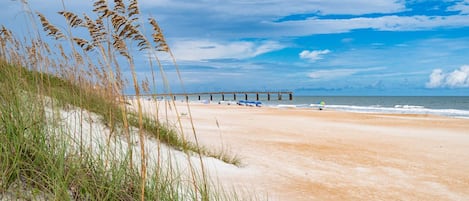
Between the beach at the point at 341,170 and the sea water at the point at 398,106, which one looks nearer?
the beach at the point at 341,170

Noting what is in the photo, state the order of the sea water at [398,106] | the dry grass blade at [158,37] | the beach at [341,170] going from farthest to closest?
the sea water at [398,106] < the beach at [341,170] < the dry grass blade at [158,37]

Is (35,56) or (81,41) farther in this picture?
(35,56)

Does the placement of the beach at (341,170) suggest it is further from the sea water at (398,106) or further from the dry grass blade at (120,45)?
the sea water at (398,106)

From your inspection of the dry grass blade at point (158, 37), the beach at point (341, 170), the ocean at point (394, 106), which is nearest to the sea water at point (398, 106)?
the ocean at point (394, 106)

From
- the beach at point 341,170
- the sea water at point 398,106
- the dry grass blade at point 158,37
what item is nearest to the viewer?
the dry grass blade at point 158,37

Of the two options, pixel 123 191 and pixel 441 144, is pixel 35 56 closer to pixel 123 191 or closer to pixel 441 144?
pixel 123 191

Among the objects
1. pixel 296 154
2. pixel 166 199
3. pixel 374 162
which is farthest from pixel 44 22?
pixel 374 162

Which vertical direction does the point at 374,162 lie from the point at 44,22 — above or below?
below

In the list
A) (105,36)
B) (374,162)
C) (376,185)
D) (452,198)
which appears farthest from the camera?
(374,162)

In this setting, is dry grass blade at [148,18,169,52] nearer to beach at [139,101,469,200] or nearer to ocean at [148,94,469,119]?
beach at [139,101,469,200]

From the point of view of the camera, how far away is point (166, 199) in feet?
9.92

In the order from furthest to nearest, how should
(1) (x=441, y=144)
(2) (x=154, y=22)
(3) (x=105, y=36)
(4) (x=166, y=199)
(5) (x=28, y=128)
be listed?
(1) (x=441, y=144) → (5) (x=28, y=128) → (4) (x=166, y=199) → (3) (x=105, y=36) → (2) (x=154, y=22)

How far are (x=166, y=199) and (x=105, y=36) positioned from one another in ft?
4.01

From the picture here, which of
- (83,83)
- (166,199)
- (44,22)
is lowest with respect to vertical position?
(166,199)
